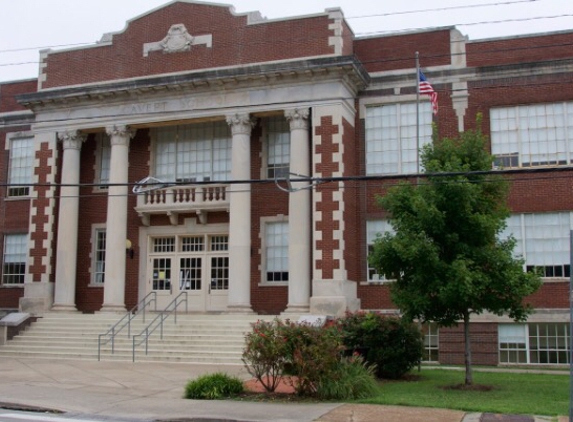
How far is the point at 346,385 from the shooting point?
48.9 feet

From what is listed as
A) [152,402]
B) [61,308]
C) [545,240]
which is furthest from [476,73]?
[61,308]

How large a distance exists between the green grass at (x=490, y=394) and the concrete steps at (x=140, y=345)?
21.1 ft

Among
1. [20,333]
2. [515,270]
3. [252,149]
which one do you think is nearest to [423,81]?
[252,149]

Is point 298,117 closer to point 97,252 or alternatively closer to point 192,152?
point 192,152

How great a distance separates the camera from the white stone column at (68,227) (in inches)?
1103

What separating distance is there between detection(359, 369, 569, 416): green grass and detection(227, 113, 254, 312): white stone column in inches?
296

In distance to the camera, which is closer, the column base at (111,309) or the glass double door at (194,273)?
the column base at (111,309)

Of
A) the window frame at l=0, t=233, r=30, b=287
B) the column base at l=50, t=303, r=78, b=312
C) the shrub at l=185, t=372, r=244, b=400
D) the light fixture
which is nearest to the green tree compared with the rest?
the shrub at l=185, t=372, r=244, b=400

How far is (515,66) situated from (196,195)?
12.7 m

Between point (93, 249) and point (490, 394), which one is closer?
point (490, 394)

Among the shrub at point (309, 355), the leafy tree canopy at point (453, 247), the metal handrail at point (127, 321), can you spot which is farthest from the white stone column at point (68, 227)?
the shrub at point (309, 355)

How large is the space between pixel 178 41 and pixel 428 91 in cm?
1018

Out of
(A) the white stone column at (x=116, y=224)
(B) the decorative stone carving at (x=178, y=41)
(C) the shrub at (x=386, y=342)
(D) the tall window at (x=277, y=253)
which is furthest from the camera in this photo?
(B) the decorative stone carving at (x=178, y=41)

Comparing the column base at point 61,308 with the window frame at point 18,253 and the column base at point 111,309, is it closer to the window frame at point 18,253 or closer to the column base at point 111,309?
the column base at point 111,309
